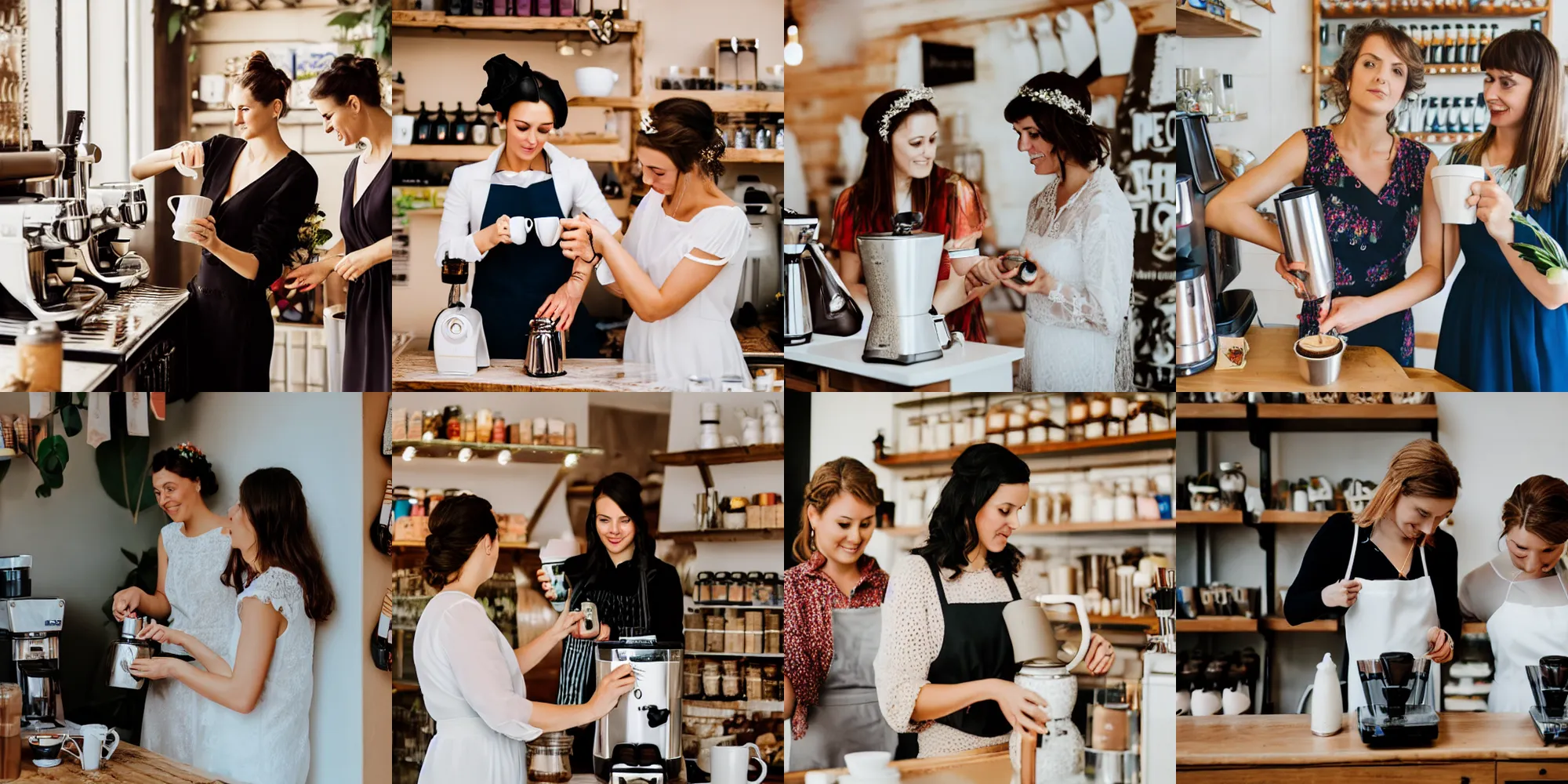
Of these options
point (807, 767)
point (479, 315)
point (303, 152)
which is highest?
point (303, 152)

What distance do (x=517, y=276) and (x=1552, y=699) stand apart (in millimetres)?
2969

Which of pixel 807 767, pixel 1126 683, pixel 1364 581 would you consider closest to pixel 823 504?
pixel 807 767

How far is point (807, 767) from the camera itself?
3.61 m

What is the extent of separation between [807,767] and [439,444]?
131 centimetres

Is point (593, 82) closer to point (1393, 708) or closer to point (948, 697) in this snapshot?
point (948, 697)

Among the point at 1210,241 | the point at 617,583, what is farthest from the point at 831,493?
the point at 1210,241

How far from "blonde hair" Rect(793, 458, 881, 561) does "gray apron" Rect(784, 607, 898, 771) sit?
241 mm

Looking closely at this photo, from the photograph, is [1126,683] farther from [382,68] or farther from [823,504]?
[382,68]

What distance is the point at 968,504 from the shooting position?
11.8 feet

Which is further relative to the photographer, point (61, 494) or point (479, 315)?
point (61, 494)

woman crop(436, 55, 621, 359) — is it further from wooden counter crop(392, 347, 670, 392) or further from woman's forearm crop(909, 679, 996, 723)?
woman's forearm crop(909, 679, 996, 723)

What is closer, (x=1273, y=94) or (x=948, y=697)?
(x=948, y=697)

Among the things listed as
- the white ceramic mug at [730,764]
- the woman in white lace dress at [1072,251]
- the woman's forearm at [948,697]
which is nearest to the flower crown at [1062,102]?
the woman in white lace dress at [1072,251]

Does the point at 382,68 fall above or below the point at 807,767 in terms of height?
above
